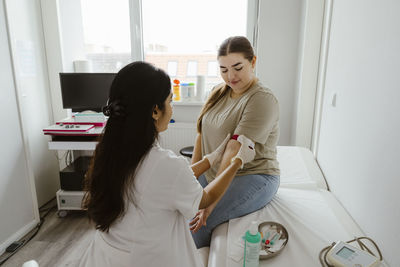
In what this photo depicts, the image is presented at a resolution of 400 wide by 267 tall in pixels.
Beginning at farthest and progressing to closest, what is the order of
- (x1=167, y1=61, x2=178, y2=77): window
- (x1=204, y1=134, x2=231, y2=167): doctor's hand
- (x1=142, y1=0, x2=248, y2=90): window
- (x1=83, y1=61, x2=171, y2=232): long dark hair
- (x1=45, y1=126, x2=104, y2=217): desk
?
(x1=167, y1=61, x2=178, y2=77): window → (x1=142, y1=0, x2=248, y2=90): window → (x1=45, y1=126, x2=104, y2=217): desk → (x1=204, y1=134, x2=231, y2=167): doctor's hand → (x1=83, y1=61, x2=171, y2=232): long dark hair

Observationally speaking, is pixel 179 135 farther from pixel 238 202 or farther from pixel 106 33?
pixel 238 202

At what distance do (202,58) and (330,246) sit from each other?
2.15 metres

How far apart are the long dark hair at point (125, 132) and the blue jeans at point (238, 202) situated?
0.54 metres

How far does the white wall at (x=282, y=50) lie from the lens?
234 cm

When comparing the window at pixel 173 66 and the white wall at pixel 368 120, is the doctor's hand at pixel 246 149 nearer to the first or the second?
the white wall at pixel 368 120

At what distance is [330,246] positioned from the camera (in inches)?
38.9

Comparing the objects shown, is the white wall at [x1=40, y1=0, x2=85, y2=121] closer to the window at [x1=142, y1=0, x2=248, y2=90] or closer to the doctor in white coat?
the window at [x1=142, y1=0, x2=248, y2=90]

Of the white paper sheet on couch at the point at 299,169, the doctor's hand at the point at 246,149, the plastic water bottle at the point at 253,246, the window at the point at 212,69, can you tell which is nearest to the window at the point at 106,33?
the window at the point at 212,69

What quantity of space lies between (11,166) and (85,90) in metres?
0.75

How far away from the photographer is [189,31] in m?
2.71

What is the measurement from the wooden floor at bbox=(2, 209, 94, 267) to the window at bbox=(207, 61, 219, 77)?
1.70m

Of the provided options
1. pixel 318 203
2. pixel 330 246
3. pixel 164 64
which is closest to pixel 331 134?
pixel 318 203

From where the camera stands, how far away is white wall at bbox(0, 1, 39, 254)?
1777mm

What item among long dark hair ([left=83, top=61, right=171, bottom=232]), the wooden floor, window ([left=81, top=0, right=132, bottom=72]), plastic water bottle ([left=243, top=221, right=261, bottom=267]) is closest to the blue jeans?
plastic water bottle ([left=243, top=221, right=261, bottom=267])
